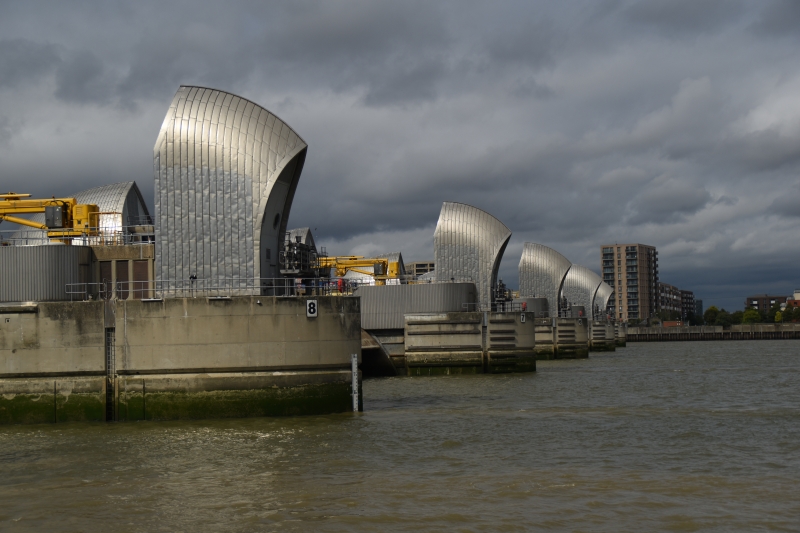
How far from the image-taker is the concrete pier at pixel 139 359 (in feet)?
90.8

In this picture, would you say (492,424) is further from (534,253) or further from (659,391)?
(534,253)

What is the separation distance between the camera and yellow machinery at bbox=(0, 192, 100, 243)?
33969mm

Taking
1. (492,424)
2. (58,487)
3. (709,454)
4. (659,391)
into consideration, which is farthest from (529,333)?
(58,487)

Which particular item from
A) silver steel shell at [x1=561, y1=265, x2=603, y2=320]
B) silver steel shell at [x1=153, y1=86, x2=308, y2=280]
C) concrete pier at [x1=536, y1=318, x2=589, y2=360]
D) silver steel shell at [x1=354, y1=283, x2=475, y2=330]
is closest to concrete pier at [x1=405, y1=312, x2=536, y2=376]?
silver steel shell at [x1=354, y1=283, x2=475, y2=330]

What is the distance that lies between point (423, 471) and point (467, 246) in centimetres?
4273

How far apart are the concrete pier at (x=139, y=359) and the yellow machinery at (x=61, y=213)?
6.57m

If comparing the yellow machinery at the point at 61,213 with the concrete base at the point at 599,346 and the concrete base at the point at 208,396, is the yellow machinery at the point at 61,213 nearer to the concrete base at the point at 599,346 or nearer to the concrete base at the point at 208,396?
the concrete base at the point at 208,396

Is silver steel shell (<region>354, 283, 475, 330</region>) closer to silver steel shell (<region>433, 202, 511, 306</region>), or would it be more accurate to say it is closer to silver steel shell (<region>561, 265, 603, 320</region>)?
silver steel shell (<region>433, 202, 511, 306</region>)

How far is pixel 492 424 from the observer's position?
27672 mm

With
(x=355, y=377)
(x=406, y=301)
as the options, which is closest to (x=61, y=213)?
(x=355, y=377)

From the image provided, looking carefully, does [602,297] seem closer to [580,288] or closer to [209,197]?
[580,288]

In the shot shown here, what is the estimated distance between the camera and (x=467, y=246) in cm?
6197

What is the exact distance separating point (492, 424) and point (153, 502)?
1311 centimetres

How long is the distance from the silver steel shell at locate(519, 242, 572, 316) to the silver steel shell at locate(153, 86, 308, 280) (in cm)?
6620
